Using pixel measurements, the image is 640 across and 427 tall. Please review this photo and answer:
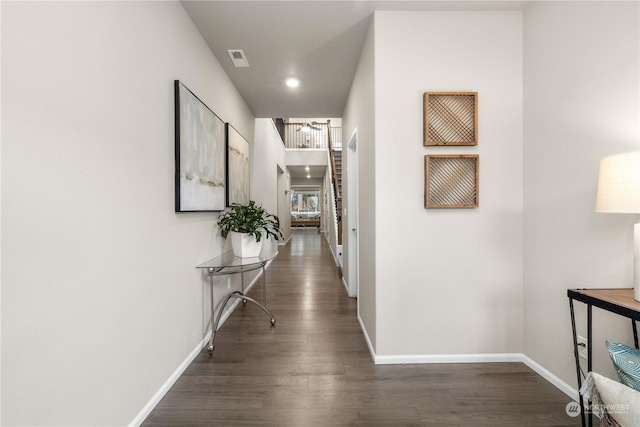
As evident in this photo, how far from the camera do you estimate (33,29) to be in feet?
3.43

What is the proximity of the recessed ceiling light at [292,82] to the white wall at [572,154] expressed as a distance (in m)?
2.24

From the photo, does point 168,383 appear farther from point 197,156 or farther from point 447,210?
point 447,210

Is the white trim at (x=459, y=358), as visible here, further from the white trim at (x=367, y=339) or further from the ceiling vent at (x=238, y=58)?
the ceiling vent at (x=238, y=58)

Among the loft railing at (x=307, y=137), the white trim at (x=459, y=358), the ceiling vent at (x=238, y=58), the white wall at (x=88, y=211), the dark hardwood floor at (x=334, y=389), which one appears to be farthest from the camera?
the loft railing at (x=307, y=137)

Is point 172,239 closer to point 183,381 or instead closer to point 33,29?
point 183,381

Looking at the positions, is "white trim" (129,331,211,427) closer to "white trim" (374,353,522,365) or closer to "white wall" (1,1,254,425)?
"white wall" (1,1,254,425)

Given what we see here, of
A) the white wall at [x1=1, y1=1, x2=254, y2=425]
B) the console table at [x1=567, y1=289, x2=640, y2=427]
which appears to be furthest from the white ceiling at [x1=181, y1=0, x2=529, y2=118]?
the console table at [x1=567, y1=289, x2=640, y2=427]

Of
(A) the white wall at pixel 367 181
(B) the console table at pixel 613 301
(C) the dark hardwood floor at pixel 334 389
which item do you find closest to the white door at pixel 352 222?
(A) the white wall at pixel 367 181

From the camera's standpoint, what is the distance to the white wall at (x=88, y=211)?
100cm

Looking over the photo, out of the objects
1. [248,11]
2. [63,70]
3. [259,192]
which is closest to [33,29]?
[63,70]

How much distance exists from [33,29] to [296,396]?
225 centimetres

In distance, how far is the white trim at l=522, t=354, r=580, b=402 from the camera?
184 centimetres

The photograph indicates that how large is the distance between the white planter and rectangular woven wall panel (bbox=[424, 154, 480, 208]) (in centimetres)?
164

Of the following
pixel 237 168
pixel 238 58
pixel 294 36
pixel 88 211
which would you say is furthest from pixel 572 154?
pixel 237 168
